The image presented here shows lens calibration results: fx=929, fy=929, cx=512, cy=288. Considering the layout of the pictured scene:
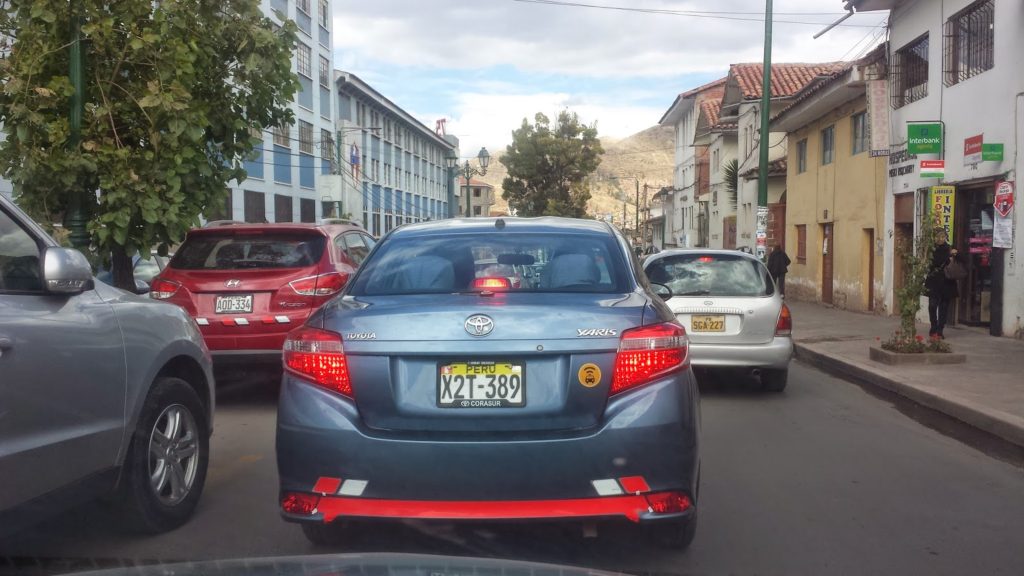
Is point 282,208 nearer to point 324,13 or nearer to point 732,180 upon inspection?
point 324,13

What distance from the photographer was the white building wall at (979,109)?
13.4 meters

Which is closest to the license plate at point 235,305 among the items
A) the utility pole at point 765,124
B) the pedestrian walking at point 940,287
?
the pedestrian walking at point 940,287

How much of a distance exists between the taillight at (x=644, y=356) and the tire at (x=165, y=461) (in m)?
2.28

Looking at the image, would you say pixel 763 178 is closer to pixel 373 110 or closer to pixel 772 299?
pixel 772 299

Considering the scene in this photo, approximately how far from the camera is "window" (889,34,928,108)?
1728cm

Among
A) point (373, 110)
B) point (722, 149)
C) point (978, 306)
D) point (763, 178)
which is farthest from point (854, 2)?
point (373, 110)

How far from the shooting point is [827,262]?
77.0ft

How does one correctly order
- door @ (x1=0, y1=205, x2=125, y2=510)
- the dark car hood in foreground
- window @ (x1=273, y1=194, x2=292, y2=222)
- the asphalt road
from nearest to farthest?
1. the dark car hood in foreground
2. door @ (x1=0, y1=205, x2=125, y2=510)
3. the asphalt road
4. window @ (x1=273, y1=194, x2=292, y2=222)

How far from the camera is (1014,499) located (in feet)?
17.7

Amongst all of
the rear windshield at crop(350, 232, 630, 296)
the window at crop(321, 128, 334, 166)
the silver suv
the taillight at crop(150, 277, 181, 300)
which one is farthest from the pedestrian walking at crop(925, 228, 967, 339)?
the window at crop(321, 128, 334, 166)

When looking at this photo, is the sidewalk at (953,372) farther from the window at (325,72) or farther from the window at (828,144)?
the window at (325,72)

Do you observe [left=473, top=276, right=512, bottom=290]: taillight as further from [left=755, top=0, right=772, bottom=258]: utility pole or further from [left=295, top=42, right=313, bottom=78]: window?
[left=295, top=42, right=313, bottom=78]: window

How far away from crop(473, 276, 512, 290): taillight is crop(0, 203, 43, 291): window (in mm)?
1827

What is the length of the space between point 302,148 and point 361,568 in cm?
3810
